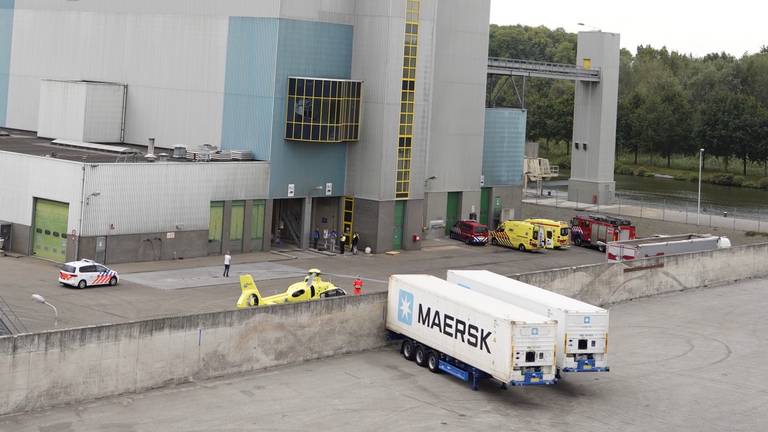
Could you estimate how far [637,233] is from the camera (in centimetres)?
8062

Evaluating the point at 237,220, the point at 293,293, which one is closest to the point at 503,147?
the point at 237,220

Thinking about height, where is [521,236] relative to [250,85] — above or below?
below

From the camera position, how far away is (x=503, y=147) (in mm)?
79500

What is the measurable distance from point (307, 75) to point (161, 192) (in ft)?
38.8

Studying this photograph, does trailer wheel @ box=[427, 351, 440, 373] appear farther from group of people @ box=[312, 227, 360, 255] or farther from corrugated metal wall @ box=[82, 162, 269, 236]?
group of people @ box=[312, 227, 360, 255]

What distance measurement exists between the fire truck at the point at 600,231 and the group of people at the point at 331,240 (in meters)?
17.5

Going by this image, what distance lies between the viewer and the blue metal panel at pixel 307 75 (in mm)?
62625

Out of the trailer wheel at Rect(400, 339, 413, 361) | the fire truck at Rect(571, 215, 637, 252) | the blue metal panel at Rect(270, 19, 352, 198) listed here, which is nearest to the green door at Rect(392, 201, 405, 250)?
the blue metal panel at Rect(270, 19, 352, 198)

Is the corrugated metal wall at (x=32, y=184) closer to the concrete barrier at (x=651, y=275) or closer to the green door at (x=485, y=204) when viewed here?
the concrete barrier at (x=651, y=275)

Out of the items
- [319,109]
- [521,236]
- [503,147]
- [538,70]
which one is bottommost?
[521,236]

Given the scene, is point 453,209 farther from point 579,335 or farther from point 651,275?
point 579,335

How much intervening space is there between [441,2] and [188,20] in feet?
55.1

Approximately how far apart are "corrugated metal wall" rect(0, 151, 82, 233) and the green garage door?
0.40 m

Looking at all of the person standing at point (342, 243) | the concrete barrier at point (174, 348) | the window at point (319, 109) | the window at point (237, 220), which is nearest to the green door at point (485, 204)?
the person standing at point (342, 243)
